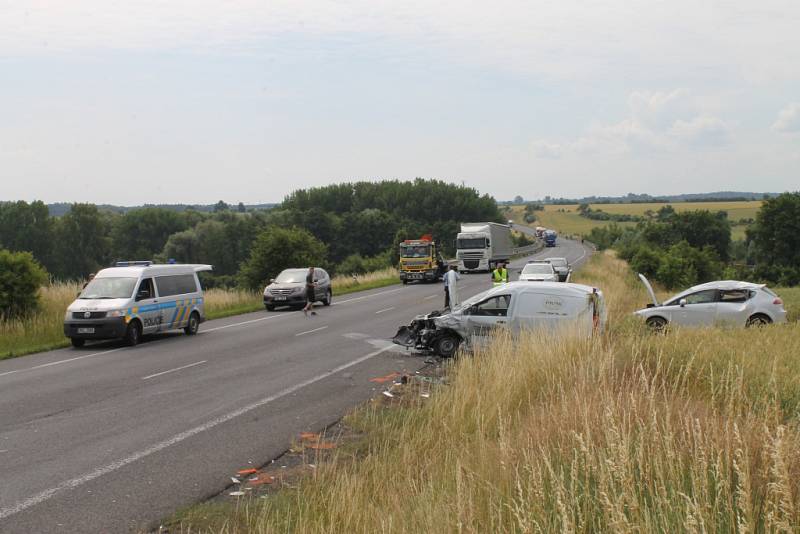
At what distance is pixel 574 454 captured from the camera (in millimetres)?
5289

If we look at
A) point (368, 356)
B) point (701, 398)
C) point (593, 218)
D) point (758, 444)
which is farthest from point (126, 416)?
point (593, 218)

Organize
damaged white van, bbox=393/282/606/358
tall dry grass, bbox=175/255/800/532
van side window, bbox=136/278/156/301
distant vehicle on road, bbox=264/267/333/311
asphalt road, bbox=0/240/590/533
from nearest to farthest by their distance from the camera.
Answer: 1. tall dry grass, bbox=175/255/800/532
2. asphalt road, bbox=0/240/590/533
3. damaged white van, bbox=393/282/606/358
4. van side window, bbox=136/278/156/301
5. distant vehicle on road, bbox=264/267/333/311

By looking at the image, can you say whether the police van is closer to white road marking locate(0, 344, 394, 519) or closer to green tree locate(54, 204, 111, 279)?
white road marking locate(0, 344, 394, 519)

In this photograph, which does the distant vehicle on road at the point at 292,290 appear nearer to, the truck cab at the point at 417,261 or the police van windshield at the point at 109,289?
the police van windshield at the point at 109,289

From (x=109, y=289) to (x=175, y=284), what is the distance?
85.5 inches

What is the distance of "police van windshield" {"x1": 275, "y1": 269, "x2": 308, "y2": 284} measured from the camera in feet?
104

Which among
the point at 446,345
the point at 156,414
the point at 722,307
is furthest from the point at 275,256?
the point at 156,414

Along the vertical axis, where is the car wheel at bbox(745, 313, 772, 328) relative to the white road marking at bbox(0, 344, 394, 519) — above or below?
below

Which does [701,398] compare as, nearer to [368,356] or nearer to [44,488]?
[44,488]

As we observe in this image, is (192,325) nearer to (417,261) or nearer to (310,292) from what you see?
(310,292)

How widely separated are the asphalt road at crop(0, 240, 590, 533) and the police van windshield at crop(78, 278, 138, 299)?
4.53 ft

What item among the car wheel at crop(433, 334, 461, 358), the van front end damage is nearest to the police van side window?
the van front end damage

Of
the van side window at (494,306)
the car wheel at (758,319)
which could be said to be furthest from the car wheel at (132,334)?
the car wheel at (758,319)

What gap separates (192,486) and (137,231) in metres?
119
